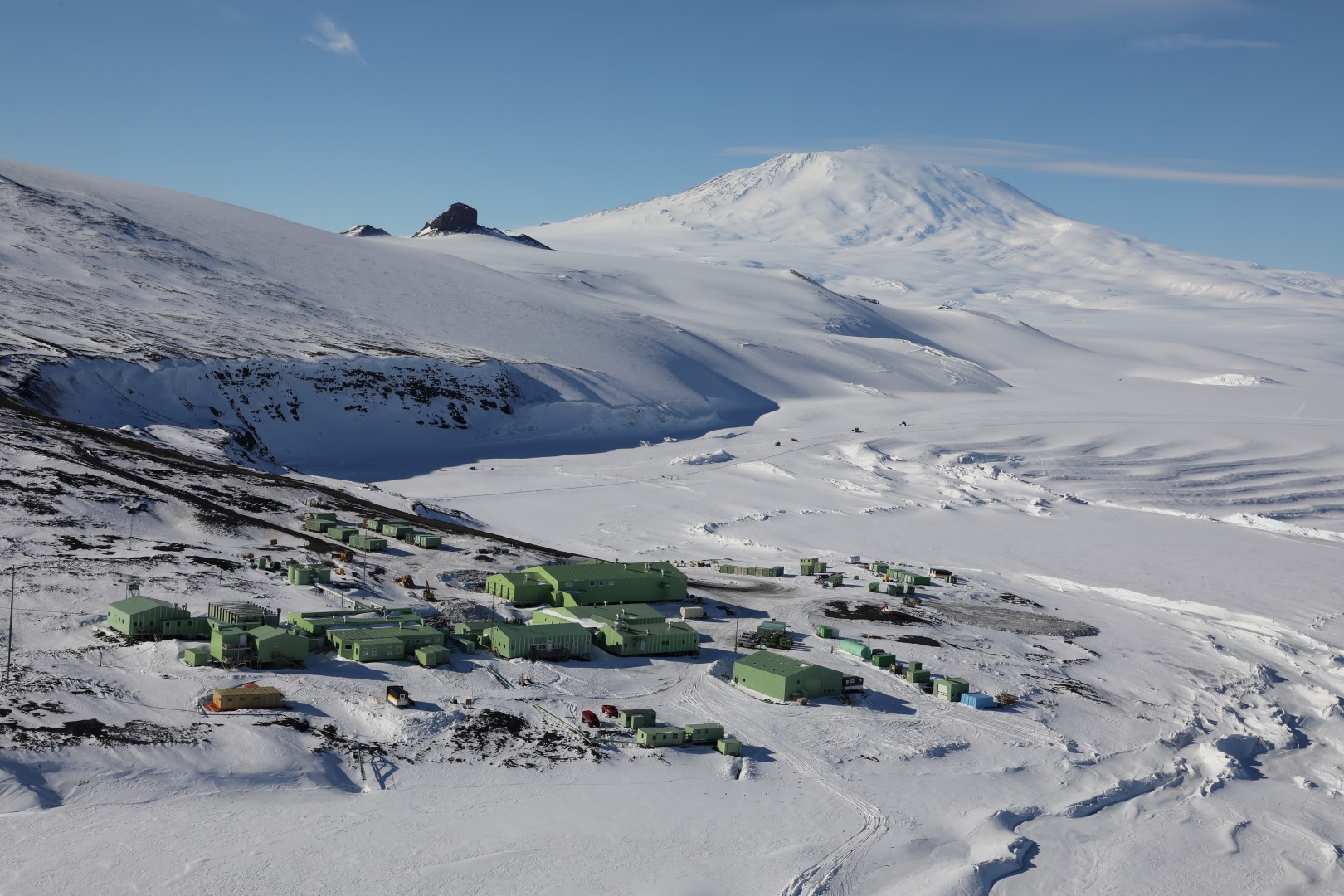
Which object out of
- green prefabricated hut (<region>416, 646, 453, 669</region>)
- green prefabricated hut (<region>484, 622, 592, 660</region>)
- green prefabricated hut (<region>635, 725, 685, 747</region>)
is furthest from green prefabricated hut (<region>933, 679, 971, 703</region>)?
green prefabricated hut (<region>416, 646, 453, 669</region>)

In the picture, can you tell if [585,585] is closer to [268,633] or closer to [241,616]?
[241,616]

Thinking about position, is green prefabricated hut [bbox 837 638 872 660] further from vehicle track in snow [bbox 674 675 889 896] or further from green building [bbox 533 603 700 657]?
vehicle track in snow [bbox 674 675 889 896]

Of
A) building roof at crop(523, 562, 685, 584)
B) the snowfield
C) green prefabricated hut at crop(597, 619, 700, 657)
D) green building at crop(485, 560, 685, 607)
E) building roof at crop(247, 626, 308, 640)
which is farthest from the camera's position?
building roof at crop(523, 562, 685, 584)

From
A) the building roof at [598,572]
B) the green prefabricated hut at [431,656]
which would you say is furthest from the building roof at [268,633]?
the building roof at [598,572]

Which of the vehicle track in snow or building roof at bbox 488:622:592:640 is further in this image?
building roof at bbox 488:622:592:640

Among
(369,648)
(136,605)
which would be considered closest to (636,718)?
(369,648)
